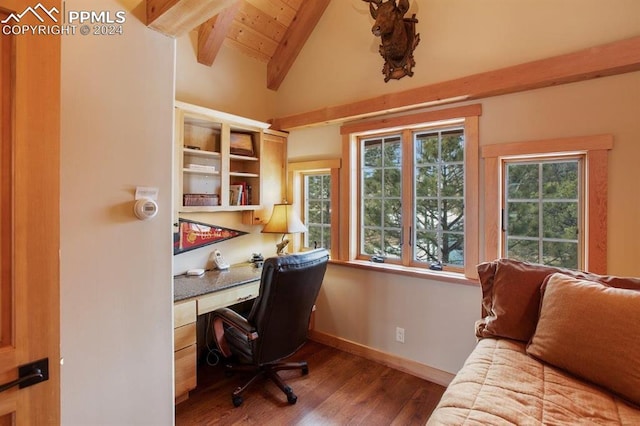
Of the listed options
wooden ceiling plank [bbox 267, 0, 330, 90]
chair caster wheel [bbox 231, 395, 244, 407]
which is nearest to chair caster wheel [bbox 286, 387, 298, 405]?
chair caster wheel [bbox 231, 395, 244, 407]

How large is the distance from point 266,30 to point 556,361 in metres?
3.52

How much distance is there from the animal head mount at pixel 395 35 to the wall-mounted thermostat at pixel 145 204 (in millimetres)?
2141

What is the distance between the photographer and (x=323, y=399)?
7.31 feet

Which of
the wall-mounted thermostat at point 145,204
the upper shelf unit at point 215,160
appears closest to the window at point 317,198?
the upper shelf unit at point 215,160

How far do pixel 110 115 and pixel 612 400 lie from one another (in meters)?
2.27

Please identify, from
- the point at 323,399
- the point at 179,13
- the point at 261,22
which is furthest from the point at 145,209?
the point at 261,22

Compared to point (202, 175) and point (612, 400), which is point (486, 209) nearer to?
point (612, 400)

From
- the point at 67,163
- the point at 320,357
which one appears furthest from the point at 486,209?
the point at 67,163

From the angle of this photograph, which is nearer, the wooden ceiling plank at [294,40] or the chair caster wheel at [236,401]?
the chair caster wheel at [236,401]

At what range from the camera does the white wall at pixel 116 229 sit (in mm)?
1273

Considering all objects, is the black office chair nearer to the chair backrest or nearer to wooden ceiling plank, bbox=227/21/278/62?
the chair backrest

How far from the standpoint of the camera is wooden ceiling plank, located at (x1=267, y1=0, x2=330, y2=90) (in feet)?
10.3

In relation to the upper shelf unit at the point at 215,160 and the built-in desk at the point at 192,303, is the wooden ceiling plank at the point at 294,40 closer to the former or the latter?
the upper shelf unit at the point at 215,160

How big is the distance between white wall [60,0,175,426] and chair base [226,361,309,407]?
2.18 feet
